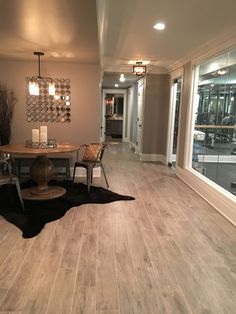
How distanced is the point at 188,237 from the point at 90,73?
11.5 feet

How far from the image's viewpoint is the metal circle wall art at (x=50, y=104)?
4914 millimetres

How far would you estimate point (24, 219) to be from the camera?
124 inches

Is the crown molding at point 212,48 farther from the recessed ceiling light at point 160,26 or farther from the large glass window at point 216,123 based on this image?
the recessed ceiling light at point 160,26

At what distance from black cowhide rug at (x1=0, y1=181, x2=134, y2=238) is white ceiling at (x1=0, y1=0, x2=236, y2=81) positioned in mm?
2176

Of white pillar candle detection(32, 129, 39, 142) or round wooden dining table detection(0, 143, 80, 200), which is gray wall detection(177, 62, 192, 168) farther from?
white pillar candle detection(32, 129, 39, 142)

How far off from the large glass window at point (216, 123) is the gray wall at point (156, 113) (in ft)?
5.22

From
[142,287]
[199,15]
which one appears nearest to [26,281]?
[142,287]


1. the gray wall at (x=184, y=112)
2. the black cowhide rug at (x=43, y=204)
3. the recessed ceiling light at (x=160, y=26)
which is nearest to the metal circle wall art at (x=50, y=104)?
the black cowhide rug at (x=43, y=204)

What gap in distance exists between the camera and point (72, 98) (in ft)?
16.3

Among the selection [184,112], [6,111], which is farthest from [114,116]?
[6,111]

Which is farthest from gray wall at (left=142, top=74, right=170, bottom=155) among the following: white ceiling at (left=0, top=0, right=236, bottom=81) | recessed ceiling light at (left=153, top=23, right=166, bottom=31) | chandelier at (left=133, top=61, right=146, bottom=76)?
recessed ceiling light at (left=153, top=23, right=166, bottom=31)

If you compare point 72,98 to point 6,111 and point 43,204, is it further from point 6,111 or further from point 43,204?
point 43,204

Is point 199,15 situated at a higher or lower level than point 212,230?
higher

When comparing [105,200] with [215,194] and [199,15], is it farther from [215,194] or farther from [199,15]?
[199,15]
